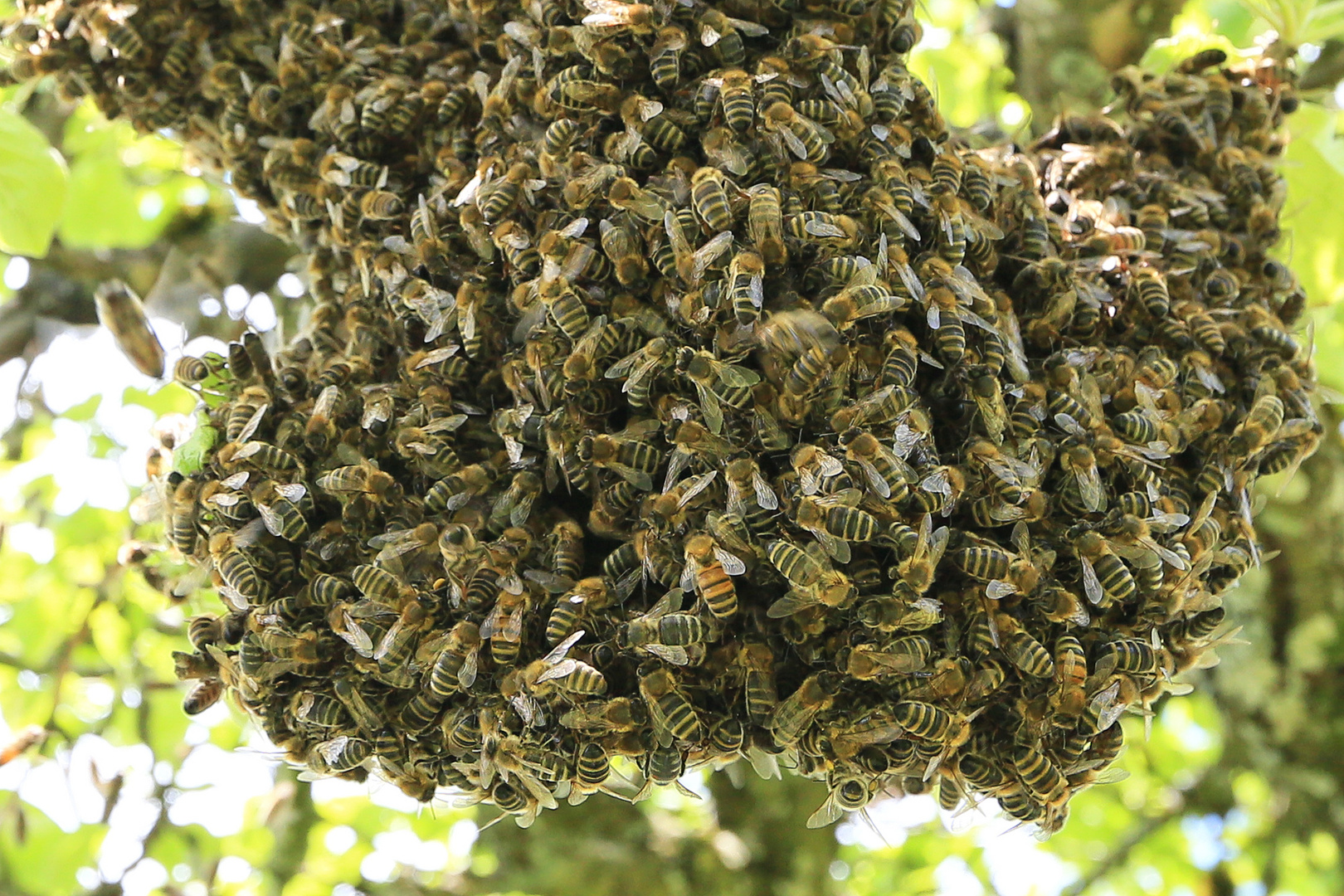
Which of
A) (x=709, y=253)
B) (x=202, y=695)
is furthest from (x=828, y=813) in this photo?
(x=202, y=695)

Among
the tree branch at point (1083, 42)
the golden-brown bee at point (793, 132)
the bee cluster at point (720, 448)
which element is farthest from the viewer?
the tree branch at point (1083, 42)

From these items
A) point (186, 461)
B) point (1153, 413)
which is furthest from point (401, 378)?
point (1153, 413)

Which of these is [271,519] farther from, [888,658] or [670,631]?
[888,658]

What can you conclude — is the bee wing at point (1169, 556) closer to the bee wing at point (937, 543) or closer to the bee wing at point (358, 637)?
the bee wing at point (937, 543)

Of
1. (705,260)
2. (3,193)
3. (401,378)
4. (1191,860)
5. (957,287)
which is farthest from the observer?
(1191,860)

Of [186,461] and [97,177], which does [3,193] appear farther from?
[97,177]

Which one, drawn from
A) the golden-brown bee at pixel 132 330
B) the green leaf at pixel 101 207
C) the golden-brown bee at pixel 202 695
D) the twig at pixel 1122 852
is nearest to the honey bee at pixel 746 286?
the golden-brown bee at pixel 202 695

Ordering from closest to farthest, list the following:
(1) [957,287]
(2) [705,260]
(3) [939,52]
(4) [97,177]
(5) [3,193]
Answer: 1. (2) [705,260]
2. (1) [957,287]
3. (5) [3,193]
4. (4) [97,177]
5. (3) [939,52]
